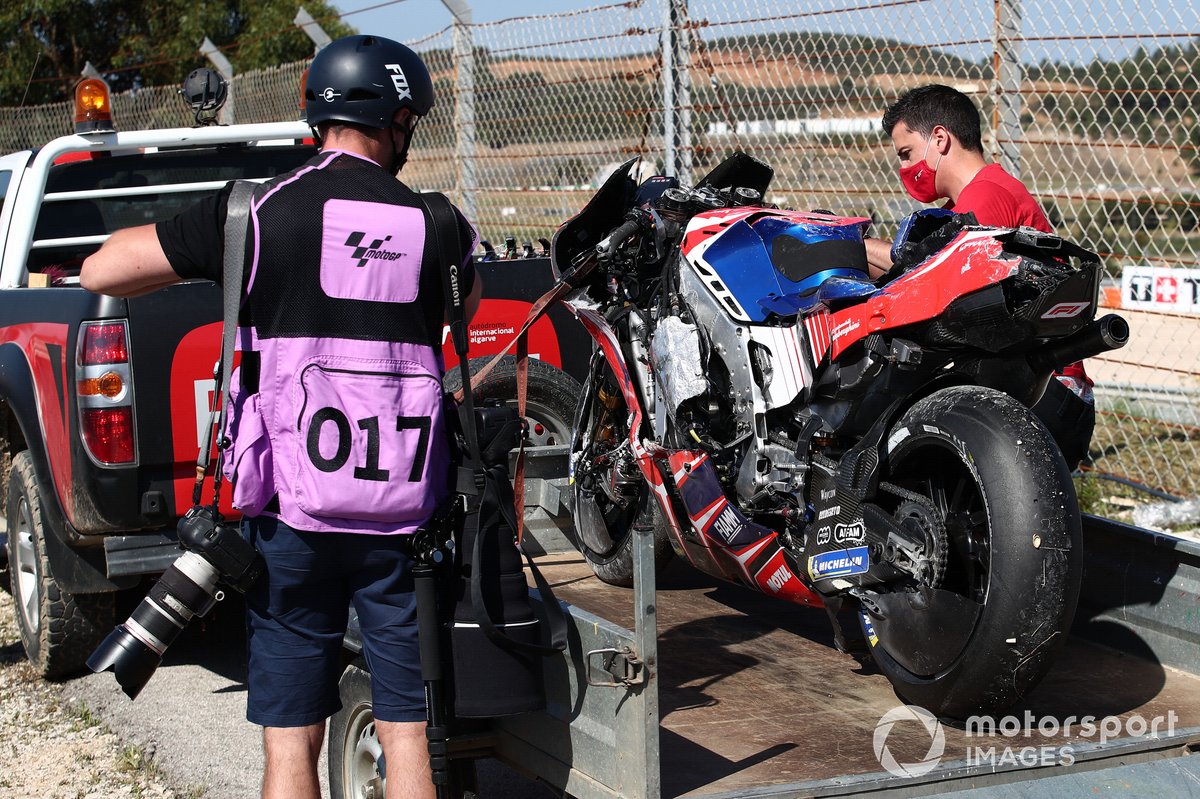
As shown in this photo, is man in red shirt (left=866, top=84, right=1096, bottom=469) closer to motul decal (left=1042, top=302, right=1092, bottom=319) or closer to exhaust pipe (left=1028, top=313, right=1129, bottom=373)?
exhaust pipe (left=1028, top=313, right=1129, bottom=373)

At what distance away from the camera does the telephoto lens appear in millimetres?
2936

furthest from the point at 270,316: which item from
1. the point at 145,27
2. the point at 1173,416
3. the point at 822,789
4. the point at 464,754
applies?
the point at 145,27

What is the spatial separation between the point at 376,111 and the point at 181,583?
1106 mm

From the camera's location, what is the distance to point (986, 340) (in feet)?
10.4

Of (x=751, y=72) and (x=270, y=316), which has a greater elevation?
(x=751, y=72)

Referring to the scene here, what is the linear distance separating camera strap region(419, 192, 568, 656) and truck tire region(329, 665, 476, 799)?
47cm

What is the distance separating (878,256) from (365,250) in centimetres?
174

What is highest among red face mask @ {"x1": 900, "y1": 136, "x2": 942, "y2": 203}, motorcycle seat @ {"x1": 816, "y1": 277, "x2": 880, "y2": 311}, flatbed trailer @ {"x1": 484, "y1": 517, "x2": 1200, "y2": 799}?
red face mask @ {"x1": 900, "y1": 136, "x2": 942, "y2": 203}

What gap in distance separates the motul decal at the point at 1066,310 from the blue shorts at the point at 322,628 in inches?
60.3

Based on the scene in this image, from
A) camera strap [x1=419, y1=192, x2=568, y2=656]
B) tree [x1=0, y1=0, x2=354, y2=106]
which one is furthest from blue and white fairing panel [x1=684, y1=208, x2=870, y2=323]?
tree [x1=0, y1=0, x2=354, y2=106]

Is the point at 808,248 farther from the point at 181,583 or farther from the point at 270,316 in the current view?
the point at 181,583

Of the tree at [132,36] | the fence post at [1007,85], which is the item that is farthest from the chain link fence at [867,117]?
the tree at [132,36]

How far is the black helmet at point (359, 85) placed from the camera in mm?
2986

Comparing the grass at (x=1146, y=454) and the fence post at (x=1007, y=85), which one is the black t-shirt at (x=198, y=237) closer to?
the fence post at (x=1007, y=85)
